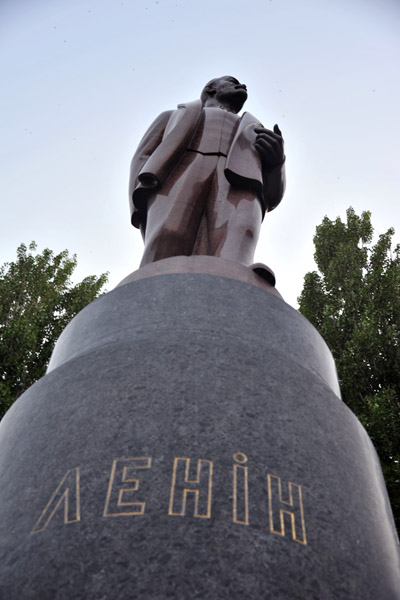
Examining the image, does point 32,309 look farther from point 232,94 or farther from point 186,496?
point 186,496

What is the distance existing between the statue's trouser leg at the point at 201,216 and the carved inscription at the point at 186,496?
2.49 meters

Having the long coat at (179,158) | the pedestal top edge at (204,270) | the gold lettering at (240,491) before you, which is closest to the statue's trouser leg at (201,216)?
the long coat at (179,158)

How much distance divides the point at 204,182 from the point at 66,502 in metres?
3.62

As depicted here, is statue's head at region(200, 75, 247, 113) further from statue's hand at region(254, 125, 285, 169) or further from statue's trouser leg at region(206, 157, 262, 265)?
statue's trouser leg at region(206, 157, 262, 265)

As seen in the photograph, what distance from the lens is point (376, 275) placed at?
36.0 feet

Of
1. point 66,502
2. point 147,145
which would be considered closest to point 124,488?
point 66,502

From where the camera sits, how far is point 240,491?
194 cm

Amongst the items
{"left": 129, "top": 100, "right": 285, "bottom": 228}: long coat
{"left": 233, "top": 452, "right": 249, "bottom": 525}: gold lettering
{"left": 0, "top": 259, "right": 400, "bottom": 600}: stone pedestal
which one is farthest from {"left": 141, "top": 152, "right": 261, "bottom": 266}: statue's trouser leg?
{"left": 233, "top": 452, "right": 249, "bottom": 525}: gold lettering

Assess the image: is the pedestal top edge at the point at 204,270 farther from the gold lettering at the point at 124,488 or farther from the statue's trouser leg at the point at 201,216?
the gold lettering at the point at 124,488

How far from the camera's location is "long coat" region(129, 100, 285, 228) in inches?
196

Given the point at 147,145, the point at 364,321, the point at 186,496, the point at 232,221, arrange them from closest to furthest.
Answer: the point at 186,496 < the point at 232,221 < the point at 147,145 < the point at 364,321

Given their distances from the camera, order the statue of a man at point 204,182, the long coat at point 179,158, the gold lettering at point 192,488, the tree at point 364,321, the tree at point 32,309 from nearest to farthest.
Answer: the gold lettering at point 192,488 < the statue of a man at point 204,182 < the long coat at point 179,158 < the tree at point 364,321 < the tree at point 32,309

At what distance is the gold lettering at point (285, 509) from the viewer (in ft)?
6.15

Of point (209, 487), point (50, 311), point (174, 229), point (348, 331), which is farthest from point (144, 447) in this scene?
point (50, 311)
